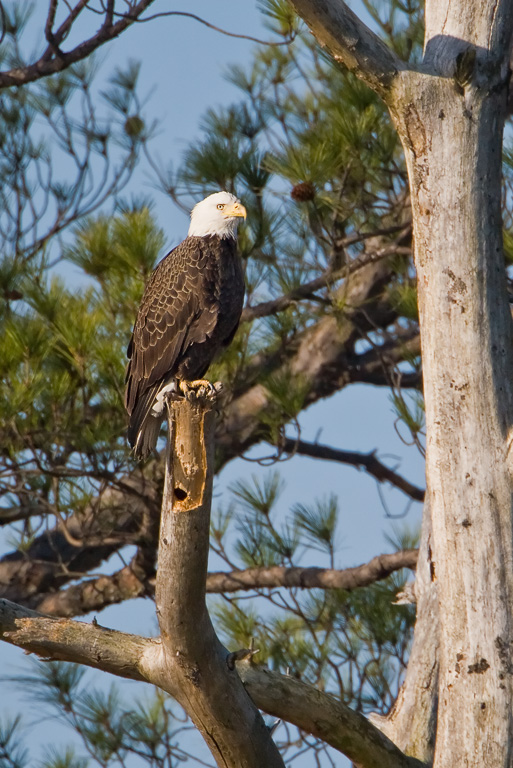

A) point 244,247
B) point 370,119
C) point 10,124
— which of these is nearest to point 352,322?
point 244,247

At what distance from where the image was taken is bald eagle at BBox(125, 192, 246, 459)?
12.3 ft

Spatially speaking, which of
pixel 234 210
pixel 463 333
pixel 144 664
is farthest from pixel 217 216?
pixel 144 664

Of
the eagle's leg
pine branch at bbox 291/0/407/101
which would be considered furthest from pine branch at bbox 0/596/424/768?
pine branch at bbox 291/0/407/101

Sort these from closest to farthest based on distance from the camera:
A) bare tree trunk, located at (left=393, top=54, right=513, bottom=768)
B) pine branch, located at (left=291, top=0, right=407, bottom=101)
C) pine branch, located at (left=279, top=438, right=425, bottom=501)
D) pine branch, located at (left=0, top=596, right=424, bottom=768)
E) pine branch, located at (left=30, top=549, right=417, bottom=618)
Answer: pine branch, located at (left=0, top=596, right=424, bottom=768) → bare tree trunk, located at (left=393, top=54, right=513, bottom=768) → pine branch, located at (left=291, top=0, right=407, bottom=101) → pine branch, located at (left=30, top=549, right=417, bottom=618) → pine branch, located at (left=279, top=438, right=425, bottom=501)

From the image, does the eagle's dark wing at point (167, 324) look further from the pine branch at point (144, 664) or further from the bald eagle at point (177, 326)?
the pine branch at point (144, 664)

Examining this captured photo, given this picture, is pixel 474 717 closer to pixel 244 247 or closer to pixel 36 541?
pixel 244 247

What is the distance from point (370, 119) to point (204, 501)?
2192 mm

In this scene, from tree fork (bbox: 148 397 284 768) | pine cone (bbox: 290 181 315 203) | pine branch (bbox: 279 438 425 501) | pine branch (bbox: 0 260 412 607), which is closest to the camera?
tree fork (bbox: 148 397 284 768)

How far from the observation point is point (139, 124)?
5.05m

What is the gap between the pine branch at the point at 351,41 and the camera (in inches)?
113

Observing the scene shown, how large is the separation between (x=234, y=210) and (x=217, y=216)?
0.37 feet

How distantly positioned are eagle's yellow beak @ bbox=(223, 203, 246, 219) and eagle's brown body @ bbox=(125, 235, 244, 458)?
168 mm

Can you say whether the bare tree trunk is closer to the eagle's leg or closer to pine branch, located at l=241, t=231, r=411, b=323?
the eagle's leg

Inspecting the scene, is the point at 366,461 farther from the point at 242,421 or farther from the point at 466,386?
the point at 466,386
